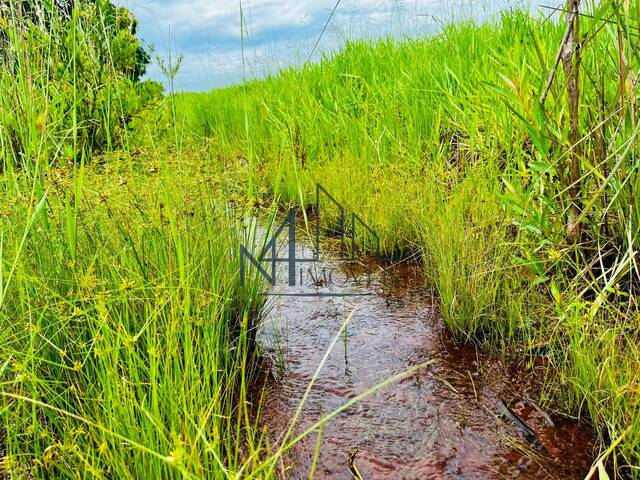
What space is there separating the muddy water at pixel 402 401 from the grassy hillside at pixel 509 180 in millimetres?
141

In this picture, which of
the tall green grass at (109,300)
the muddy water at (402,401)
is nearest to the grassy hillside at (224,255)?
the tall green grass at (109,300)

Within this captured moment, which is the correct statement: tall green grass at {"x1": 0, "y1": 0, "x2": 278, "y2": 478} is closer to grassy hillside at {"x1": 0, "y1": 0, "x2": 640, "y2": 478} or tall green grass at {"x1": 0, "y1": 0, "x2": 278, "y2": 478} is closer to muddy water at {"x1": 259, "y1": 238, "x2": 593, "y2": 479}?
grassy hillside at {"x1": 0, "y1": 0, "x2": 640, "y2": 478}

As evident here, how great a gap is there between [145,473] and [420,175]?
2.79m

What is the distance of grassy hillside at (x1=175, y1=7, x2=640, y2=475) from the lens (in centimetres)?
194

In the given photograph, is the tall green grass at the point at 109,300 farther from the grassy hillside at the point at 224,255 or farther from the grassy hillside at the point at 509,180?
the grassy hillside at the point at 509,180

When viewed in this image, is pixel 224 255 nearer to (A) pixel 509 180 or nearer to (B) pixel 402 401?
(B) pixel 402 401

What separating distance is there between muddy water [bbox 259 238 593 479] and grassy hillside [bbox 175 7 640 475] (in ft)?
0.46

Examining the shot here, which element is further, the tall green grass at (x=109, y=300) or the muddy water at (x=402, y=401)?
the muddy water at (x=402, y=401)

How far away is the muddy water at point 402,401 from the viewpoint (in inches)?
72.8

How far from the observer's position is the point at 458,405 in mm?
2154

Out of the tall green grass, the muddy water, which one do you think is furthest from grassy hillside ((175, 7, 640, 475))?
the tall green grass

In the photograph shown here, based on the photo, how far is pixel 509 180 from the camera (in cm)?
307

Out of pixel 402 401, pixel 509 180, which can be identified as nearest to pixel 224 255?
pixel 402 401

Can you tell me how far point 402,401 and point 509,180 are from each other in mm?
1511
